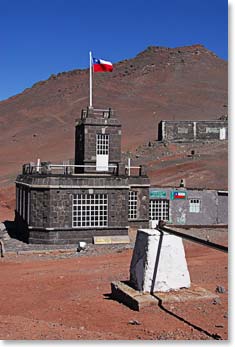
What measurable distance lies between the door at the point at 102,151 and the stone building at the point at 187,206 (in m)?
A: 2.62

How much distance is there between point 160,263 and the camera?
362 inches

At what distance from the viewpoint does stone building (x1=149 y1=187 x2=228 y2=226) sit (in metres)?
25.1

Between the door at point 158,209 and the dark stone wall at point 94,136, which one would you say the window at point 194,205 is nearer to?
the door at point 158,209

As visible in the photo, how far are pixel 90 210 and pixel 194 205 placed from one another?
6726 millimetres

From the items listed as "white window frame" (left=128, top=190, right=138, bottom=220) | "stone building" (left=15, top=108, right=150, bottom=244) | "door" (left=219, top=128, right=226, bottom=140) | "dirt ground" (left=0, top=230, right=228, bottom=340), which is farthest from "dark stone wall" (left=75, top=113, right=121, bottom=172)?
"door" (left=219, top=128, right=226, bottom=140)

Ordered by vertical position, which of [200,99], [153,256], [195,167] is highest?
[200,99]

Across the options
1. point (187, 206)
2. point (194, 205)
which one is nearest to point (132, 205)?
point (187, 206)

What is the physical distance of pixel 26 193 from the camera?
21.7m

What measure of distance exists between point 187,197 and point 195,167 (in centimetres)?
1771

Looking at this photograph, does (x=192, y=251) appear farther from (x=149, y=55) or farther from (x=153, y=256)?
(x=149, y=55)

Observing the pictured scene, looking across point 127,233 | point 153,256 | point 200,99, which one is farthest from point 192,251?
point 200,99

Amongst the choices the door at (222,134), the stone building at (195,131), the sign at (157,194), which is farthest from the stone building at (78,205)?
the door at (222,134)

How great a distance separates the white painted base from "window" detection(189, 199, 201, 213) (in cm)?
1650

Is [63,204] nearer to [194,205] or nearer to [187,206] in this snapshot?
[187,206]
